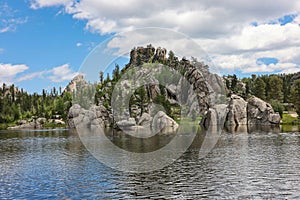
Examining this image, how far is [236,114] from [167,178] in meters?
114

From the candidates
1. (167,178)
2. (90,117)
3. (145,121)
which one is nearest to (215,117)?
(145,121)

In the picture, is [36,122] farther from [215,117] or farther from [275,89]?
[275,89]

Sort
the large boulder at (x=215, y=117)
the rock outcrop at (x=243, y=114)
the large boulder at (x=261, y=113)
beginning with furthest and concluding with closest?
the rock outcrop at (x=243, y=114) < the large boulder at (x=215, y=117) < the large boulder at (x=261, y=113)

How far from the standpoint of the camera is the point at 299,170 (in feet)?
140

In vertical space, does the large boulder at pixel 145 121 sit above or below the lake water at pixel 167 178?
above

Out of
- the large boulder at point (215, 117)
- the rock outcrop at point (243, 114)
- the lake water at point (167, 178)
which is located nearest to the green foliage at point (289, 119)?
the rock outcrop at point (243, 114)

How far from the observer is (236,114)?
489 feet

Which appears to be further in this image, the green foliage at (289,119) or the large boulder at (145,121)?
the large boulder at (145,121)

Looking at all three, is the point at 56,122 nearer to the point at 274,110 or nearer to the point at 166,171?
the point at 274,110

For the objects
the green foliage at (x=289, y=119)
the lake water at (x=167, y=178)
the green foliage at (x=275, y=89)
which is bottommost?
the lake water at (x=167, y=178)

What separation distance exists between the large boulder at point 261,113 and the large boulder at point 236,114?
3.02 meters

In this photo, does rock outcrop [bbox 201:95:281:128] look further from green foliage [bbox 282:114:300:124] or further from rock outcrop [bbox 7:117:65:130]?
rock outcrop [bbox 7:117:65:130]

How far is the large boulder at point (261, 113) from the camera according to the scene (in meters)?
143

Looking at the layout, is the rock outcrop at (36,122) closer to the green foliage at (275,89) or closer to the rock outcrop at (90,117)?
the rock outcrop at (90,117)
